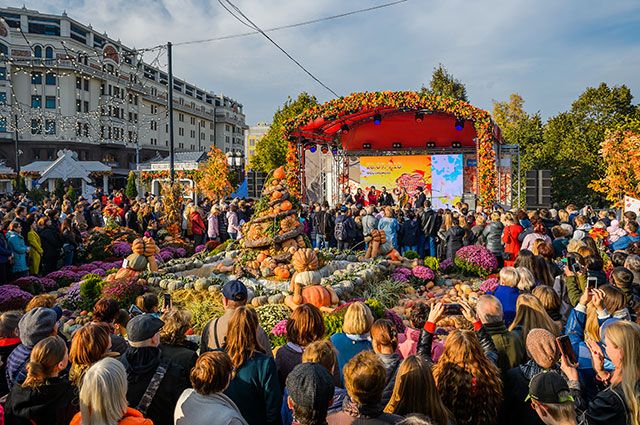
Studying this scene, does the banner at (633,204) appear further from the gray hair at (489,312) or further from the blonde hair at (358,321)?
the blonde hair at (358,321)

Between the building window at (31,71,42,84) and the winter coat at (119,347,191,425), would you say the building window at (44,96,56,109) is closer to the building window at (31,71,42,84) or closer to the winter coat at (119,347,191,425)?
the building window at (31,71,42,84)

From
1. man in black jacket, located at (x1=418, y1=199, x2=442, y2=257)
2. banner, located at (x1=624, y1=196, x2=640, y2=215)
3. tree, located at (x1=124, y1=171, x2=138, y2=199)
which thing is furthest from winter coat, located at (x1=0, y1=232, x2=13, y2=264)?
tree, located at (x1=124, y1=171, x2=138, y2=199)

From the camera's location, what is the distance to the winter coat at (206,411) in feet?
8.49

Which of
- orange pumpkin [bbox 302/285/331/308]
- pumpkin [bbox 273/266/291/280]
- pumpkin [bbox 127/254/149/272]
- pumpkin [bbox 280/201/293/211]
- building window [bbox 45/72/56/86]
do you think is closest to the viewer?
orange pumpkin [bbox 302/285/331/308]

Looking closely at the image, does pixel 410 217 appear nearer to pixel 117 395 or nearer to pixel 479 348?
pixel 479 348

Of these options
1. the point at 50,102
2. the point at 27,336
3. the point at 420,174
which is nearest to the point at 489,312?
the point at 27,336

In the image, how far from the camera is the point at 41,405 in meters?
2.97

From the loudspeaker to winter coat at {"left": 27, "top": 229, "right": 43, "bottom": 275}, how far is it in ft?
43.5

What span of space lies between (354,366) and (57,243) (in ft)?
35.6

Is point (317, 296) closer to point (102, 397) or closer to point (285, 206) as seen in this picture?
point (285, 206)

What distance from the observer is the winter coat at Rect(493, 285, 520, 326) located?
16.0 feet

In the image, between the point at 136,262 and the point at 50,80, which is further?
the point at 50,80

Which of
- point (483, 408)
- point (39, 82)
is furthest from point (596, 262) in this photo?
point (39, 82)

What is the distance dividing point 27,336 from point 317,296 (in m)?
3.27
